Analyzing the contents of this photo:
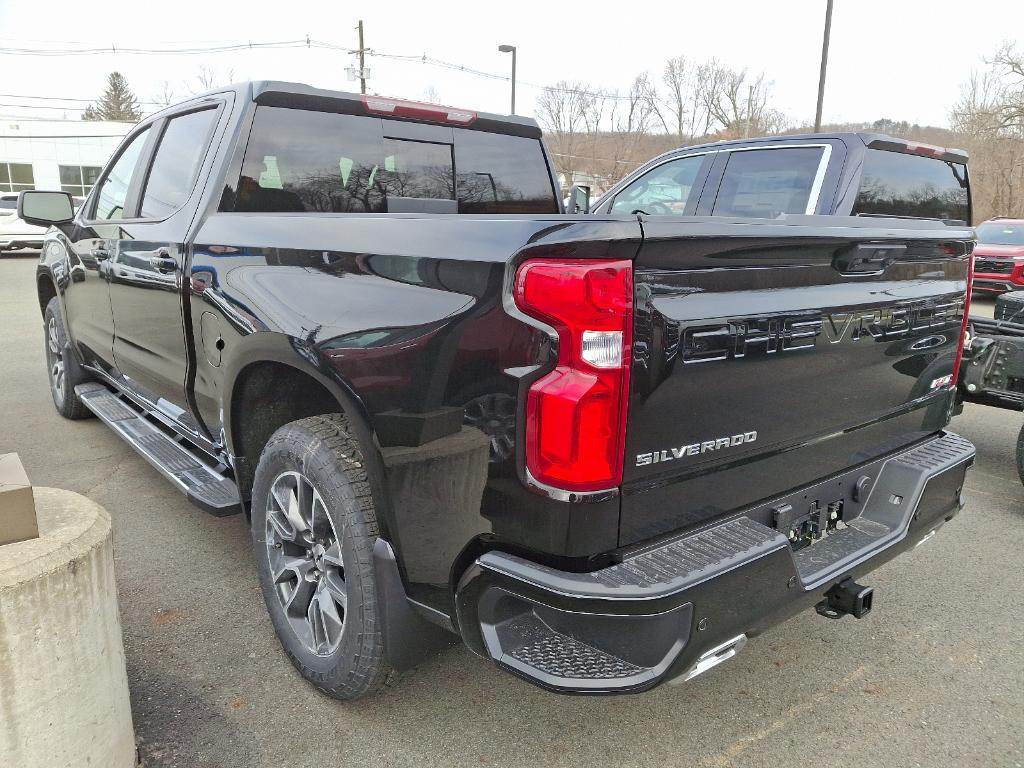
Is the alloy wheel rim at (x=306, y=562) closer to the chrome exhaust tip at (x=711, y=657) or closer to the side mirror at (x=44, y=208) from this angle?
the chrome exhaust tip at (x=711, y=657)

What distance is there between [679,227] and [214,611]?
2442mm

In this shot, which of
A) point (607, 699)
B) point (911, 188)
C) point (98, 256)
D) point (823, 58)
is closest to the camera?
point (607, 699)

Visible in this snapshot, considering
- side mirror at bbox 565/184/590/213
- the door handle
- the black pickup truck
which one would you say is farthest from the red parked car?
the door handle

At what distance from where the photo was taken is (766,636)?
3.05 m

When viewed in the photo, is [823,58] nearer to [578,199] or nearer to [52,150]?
[578,199]

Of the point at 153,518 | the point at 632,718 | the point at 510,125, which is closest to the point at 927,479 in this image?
the point at 632,718

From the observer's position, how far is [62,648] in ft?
5.99

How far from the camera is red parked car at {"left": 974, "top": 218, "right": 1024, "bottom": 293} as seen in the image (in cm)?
1184

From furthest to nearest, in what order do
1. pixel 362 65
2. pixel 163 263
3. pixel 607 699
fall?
pixel 362 65 → pixel 163 263 → pixel 607 699

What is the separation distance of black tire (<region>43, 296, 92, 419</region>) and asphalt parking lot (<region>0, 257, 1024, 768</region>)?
2.12 m

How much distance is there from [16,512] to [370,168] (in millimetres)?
2081

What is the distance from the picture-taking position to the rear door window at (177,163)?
331cm

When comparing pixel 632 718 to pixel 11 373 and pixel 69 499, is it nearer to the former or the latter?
pixel 69 499

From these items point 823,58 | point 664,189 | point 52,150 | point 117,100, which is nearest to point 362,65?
point 52,150
